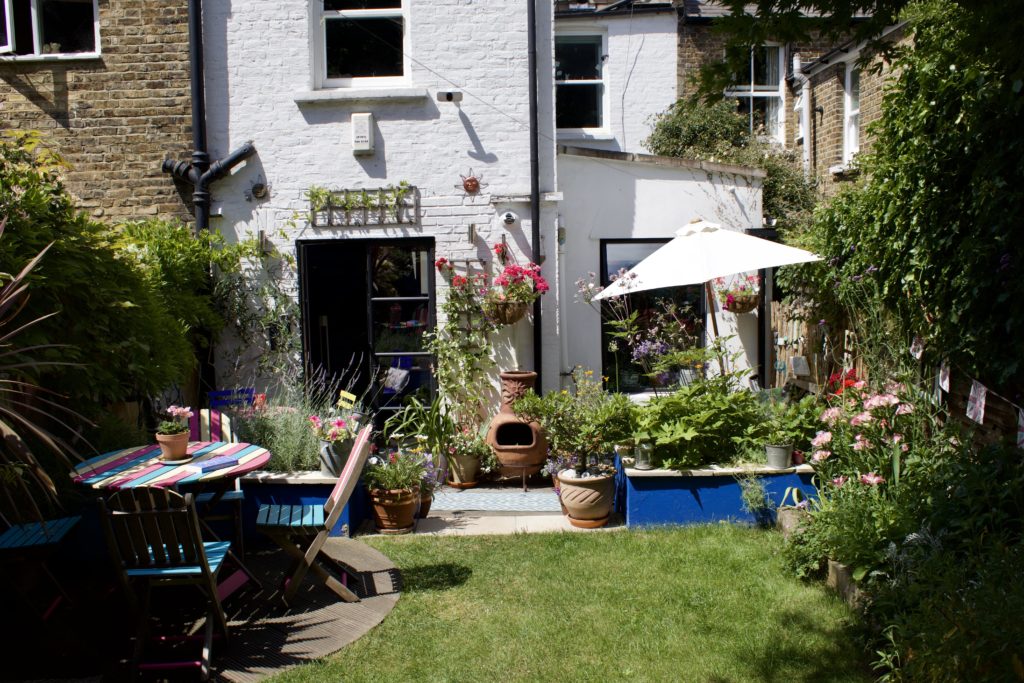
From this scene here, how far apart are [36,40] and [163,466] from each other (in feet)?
18.1

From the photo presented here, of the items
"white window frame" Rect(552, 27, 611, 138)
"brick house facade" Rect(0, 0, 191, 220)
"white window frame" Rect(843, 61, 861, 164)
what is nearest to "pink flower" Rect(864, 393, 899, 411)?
"brick house facade" Rect(0, 0, 191, 220)

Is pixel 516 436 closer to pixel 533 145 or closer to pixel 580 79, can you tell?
pixel 533 145

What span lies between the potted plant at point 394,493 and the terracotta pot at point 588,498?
1.12m

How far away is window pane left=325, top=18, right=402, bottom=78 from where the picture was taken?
807 cm

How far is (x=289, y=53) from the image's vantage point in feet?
25.7

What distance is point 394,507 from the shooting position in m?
6.05

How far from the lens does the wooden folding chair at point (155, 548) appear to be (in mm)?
3846

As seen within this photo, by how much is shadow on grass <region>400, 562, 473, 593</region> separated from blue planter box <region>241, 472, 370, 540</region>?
0.96 m

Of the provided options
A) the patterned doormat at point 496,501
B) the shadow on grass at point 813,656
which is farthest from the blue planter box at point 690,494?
the shadow on grass at point 813,656

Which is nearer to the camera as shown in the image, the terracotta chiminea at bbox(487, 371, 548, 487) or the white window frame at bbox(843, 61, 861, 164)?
the terracotta chiminea at bbox(487, 371, 548, 487)

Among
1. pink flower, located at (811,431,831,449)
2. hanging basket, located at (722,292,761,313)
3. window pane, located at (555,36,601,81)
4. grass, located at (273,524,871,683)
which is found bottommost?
grass, located at (273,524,871,683)

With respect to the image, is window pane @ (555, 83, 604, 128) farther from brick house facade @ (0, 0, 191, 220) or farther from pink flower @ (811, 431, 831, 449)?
pink flower @ (811, 431, 831, 449)

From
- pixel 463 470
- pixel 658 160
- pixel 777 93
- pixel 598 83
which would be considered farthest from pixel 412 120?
pixel 777 93

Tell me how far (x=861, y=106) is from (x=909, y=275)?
6.58 meters
